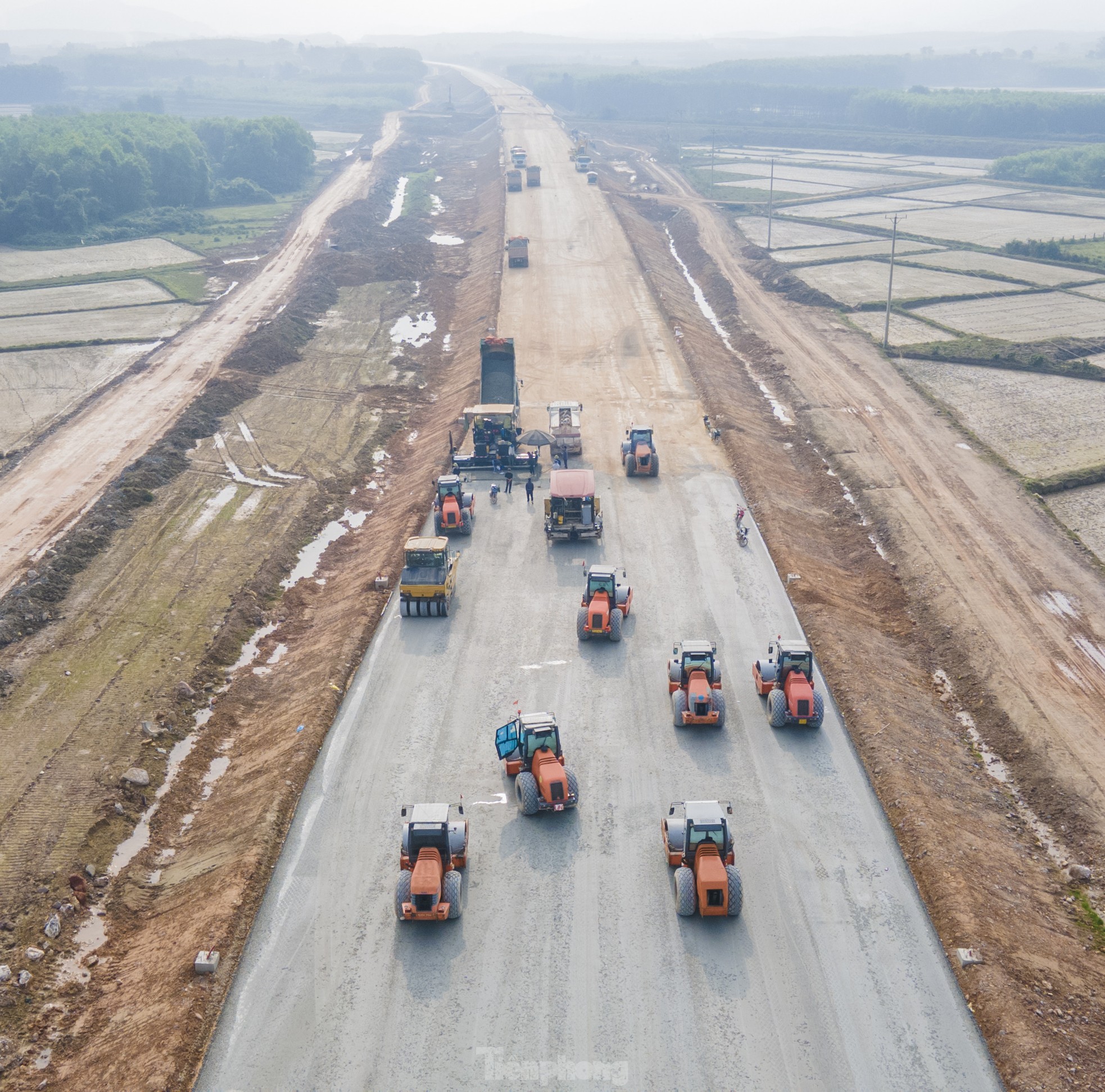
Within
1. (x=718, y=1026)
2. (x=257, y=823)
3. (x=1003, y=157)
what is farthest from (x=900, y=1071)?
(x=1003, y=157)

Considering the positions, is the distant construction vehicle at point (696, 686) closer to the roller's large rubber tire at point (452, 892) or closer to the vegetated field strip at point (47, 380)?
the roller's large rubber tire at point (452, 892)

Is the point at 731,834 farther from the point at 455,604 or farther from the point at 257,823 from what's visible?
the point at 455,604

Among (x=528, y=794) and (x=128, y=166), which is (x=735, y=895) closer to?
(x=528, y=794)

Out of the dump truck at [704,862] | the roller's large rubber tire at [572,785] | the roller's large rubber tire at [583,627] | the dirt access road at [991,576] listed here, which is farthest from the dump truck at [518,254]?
the dump truck at [704,862]

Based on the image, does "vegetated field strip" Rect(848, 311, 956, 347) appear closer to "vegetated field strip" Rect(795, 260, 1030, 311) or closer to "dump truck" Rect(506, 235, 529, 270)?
"vegetated field strip" Rect(795, 260, 1030, 311)

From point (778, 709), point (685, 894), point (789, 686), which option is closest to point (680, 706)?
point (778, 709)
